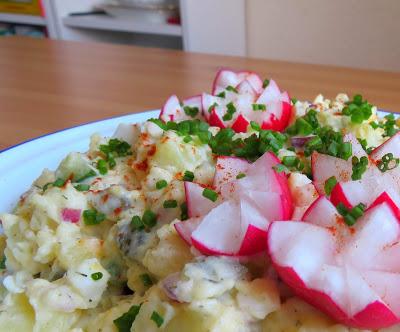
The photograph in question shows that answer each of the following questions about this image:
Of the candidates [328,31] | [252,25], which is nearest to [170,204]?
[328,31]

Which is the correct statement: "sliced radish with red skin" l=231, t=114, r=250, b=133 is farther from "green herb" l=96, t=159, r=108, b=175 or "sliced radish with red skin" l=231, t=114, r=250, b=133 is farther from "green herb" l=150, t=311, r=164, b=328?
"green herb" l=150, t=311, r=164, b=328

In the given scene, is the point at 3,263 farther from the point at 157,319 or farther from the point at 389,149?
the point at 389,149

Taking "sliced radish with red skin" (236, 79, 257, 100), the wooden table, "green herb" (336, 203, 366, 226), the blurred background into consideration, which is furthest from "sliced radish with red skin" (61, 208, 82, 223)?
the blurred background

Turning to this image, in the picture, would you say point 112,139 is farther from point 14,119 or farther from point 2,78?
point 2,78

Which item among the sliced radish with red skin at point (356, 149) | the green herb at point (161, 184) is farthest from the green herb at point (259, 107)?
the green herb at point (161, 184)

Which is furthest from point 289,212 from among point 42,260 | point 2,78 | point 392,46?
point 392,46

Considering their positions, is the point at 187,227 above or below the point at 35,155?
above

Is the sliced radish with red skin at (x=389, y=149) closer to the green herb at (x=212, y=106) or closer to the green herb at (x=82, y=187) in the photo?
the green herb at (x=212, y=106)
